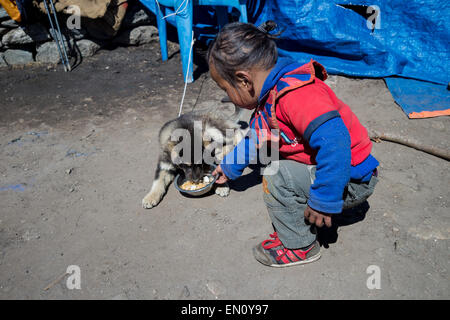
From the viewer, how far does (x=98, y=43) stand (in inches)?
283

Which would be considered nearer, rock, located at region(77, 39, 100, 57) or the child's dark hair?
the child's dark hair

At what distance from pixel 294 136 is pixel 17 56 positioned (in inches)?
279

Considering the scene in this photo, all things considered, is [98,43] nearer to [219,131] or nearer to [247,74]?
[219,131]

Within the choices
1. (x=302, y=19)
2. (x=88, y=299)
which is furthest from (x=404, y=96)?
(x=88, y=299)

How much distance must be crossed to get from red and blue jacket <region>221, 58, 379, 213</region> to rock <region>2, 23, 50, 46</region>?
6388 mm

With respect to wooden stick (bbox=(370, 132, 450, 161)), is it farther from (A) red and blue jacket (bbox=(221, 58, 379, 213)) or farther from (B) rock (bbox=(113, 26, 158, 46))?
(B) rock (bbox=(113, 26, 158, 46))

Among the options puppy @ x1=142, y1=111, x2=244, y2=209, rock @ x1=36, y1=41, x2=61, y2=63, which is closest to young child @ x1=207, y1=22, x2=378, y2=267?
puppy @ x1=142, y1=111, x2=244, y2=209

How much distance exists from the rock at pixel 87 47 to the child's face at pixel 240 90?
19.8 ft

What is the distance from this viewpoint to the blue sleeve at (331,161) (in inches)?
70.1

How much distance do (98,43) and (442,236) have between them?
7333 mm

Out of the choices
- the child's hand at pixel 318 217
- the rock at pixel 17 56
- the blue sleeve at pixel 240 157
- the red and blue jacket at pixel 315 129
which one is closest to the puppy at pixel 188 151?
the blue sleeve at pixel 240 157

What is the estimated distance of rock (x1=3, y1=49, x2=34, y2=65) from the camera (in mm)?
6734

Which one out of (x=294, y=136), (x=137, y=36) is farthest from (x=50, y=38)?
(x=294, y=136)
